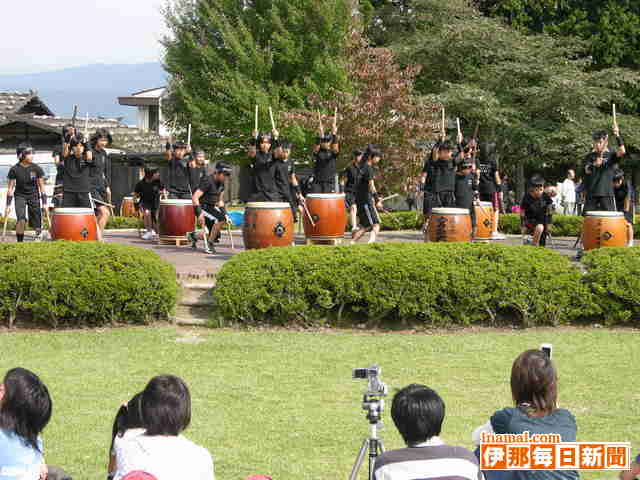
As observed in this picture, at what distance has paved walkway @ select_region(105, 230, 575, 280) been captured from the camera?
46.5 feet

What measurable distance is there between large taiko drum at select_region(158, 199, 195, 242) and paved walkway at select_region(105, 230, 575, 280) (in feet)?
0.99

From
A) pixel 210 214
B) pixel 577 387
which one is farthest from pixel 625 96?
pixel 577 387

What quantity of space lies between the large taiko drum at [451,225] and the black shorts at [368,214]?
1218mm

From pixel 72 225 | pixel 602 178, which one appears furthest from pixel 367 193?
pixel 72 225

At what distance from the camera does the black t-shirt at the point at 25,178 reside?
1677 cm

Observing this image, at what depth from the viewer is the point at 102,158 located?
56.1ft

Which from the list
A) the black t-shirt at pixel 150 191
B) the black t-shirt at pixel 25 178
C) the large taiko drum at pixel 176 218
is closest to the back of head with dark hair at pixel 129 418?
the black t-shirt at pixel 25 178

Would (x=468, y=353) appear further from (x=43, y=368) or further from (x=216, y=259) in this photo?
(x=216, y=259)

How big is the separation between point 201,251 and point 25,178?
3345mm

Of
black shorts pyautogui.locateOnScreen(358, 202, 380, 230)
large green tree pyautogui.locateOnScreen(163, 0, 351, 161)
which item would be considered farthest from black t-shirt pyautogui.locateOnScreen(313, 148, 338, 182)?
large green tree pyautogui.locateOnScreen(163, 0, 351, 161)

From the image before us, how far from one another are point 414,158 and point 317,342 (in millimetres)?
18635

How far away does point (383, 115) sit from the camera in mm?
29453

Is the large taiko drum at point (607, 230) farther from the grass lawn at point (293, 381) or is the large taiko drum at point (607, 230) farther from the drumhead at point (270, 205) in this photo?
the drumhead at point (270, 205)

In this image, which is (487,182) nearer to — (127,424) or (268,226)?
(268,226)
